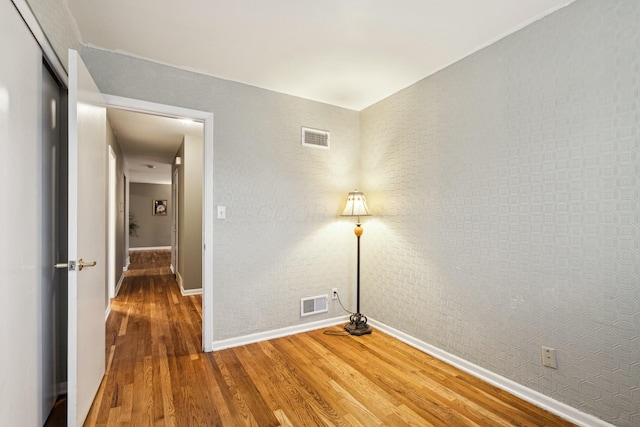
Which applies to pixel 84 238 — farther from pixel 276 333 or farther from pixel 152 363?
pixel 276 333

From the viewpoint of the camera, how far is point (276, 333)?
121 inches

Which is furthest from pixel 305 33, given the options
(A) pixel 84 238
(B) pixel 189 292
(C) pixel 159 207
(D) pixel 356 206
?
(C) pixel 159 207

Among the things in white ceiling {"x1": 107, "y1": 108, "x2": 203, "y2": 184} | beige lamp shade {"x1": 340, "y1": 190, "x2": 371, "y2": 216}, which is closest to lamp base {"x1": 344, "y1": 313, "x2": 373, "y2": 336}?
beige lamp shade {"x1": 340, "y1": 190, "x2": 371, "y2": 216}

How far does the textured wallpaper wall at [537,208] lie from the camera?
1.65 meters

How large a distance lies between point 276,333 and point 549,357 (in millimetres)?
2211

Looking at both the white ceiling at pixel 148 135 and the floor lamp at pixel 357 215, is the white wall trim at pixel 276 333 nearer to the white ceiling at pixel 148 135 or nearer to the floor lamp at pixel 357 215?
the floor lamp at pixel 357 215

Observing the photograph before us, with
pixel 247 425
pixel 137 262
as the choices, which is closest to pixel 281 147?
pixel 247 425

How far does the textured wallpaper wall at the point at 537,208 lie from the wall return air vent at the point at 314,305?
86 centimetres

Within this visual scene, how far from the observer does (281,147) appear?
10.3 feet

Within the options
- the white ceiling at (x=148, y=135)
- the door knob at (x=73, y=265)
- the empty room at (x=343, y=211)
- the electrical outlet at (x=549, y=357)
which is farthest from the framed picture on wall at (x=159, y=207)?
the electrical outlet at (x=549, y=357)

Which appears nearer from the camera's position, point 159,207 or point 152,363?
point 152,363

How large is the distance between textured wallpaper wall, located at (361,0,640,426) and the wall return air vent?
A: 2.81ft

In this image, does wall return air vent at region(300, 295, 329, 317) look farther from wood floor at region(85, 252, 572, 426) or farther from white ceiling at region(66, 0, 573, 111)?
white ceiling at region(66, 0, 573, 111)

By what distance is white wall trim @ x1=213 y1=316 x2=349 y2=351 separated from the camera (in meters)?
2.83
